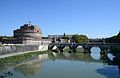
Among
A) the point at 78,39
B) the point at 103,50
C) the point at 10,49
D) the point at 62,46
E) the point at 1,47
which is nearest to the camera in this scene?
the point at 1,47

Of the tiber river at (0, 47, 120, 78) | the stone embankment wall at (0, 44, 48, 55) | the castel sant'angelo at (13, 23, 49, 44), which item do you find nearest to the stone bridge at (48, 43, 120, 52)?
the stone embankment wall at (0, 44, 48, 55)

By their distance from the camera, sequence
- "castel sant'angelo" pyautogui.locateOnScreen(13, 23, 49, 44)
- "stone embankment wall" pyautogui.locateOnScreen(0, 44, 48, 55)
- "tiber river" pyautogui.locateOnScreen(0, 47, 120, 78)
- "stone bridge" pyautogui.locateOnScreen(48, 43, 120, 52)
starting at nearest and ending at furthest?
"tiber river" pyautogui.locateOnScreen(0, 47, 120, 78), "stone embankment wall" pyautogui.locateOnScreen(0, 44, 48, 55), "stone bridge" pyautogui.locateOnScreen(48, 43, 120, 52), "castel sant'angelo" pyautogui.locateOnScreen(13, 23, 49, 44)

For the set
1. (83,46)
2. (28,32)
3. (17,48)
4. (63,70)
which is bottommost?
(63,70)

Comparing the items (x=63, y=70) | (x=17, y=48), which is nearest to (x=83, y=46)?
(x=17, y=48)

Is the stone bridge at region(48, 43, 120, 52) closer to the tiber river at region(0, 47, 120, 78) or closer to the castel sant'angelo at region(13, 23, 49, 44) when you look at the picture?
the castel sant'angelo at region(13, 23, 49, 44)

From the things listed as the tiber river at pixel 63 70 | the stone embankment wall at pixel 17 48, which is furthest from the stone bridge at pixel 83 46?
the tiber river at pixel 63 70

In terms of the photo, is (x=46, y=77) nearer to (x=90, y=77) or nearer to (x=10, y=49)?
(x=90, y=77)

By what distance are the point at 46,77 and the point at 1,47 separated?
79.1ft

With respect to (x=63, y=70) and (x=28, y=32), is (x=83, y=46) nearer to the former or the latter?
(x=28, y=32)

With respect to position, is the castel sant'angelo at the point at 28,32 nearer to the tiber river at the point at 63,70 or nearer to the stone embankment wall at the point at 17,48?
the stone embankment wall at the point at 17,48

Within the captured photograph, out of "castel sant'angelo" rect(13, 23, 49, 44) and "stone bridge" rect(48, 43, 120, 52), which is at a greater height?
"castel sant'angelo" rect(13, 23, 49, 44)

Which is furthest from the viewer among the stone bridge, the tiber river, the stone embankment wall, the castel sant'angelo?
the castel sant'angelo

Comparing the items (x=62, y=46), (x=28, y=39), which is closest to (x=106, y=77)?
(x=62, y=46)

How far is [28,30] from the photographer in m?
101
